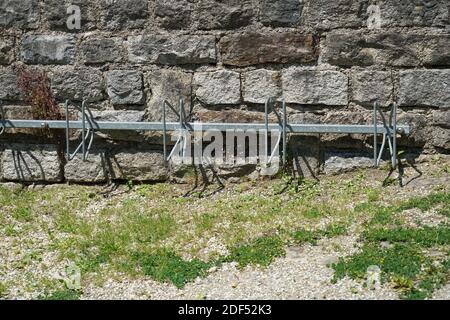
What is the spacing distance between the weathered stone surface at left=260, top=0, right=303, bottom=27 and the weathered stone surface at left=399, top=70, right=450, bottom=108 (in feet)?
2.66

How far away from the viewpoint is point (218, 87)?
200 inches

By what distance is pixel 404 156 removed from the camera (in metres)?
5.01

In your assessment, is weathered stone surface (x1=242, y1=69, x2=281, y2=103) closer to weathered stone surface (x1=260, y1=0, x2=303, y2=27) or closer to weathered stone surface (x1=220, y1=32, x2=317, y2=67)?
weathered stone surface (x1=220, y1=32, x2=317, y2=67)

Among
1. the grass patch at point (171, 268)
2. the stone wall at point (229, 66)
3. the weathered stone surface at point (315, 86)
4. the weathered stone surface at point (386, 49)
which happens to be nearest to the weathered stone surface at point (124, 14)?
the stone wall at point (229, 66)

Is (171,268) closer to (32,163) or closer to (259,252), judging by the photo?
(259,252)

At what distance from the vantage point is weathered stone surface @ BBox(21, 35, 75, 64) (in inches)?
205

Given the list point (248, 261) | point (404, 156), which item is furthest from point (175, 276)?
point (404, 156)

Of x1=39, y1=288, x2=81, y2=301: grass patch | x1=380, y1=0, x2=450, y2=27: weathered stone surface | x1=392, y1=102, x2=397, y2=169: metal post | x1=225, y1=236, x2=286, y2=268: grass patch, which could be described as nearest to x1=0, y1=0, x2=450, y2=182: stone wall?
x1=380, y1=0, x2=450, y2=27: weathered stone surface

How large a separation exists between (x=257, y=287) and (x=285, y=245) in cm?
50

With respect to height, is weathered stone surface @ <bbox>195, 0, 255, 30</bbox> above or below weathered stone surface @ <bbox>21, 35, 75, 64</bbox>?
above

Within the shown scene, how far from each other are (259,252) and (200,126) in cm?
128

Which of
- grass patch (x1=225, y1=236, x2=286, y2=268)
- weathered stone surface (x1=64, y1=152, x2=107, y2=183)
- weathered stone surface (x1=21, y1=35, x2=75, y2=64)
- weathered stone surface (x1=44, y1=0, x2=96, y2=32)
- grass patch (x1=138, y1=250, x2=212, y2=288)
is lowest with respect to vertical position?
grass patch (x1=138, y1=250, x2=212, y2=288)

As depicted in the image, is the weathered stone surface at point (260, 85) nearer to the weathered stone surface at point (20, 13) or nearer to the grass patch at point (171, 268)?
the grass patch at point (171, 268)

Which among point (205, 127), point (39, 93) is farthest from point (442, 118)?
point (39, 93)
